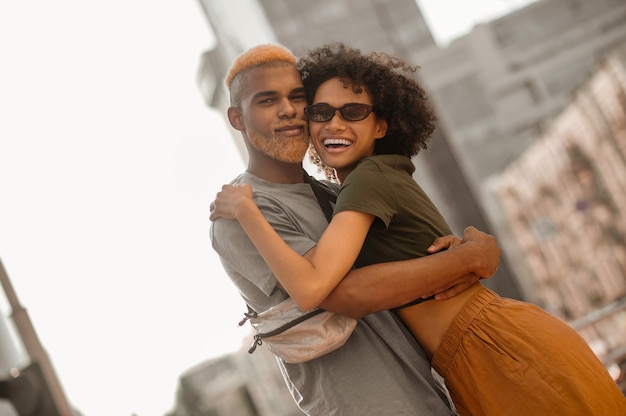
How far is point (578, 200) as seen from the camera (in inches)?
1112

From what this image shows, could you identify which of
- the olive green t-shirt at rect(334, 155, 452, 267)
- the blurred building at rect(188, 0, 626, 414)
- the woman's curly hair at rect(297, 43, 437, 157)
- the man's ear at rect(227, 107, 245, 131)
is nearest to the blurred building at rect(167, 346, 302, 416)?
the man's ear at rect(227, 107, 245, 131)

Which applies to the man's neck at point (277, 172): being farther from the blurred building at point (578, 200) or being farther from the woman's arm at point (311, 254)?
the blurred building at point (578, 200)

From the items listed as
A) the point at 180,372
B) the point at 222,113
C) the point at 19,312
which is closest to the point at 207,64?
the point at 222,113

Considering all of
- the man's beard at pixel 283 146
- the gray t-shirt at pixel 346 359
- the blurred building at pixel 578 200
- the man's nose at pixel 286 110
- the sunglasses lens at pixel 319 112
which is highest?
the man's nose at pixel 286 110

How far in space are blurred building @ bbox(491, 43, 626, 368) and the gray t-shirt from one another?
63.4 ft

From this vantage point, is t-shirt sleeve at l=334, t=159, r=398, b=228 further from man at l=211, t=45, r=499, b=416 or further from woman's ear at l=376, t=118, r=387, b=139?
woman's ear at l=376, t=118, r=387, b=139

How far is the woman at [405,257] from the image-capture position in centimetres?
180

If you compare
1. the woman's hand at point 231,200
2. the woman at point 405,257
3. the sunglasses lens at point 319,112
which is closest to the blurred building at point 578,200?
the woman at point 405,257

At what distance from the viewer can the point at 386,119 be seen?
2195mm

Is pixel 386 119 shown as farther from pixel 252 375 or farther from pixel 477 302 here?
pixel 252 375

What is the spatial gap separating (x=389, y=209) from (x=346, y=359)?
0.42 metres

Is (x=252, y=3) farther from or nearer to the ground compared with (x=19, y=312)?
farther from the ground

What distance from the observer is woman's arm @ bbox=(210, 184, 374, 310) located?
5.83ft

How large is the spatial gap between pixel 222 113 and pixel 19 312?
167 inches
